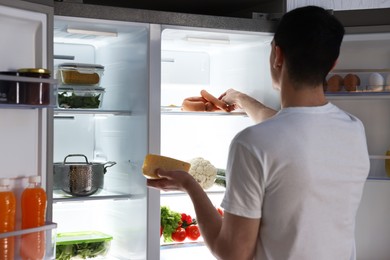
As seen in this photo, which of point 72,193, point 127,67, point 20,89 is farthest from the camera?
point 127,67

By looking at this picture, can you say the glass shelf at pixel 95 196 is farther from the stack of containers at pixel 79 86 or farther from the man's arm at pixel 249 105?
the man's arm at pixel 249 105

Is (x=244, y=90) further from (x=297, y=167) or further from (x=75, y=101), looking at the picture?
(x=297, y=167)

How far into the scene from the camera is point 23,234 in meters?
1.99

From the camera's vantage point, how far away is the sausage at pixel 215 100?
9.53 ft

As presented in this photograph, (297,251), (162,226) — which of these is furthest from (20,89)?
(162,226)

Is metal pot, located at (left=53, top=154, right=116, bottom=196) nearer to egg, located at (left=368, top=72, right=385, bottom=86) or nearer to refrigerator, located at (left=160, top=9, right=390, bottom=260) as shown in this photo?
refrigerator, located at (left=160, top=9, right=390, bottom=260)

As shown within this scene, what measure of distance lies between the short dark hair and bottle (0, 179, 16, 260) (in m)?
0.97

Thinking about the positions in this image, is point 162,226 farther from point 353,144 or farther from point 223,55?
point 353,144

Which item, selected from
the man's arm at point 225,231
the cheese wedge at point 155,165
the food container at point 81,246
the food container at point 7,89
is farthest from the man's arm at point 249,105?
the food container at point 7,89

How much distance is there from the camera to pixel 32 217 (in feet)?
6.58

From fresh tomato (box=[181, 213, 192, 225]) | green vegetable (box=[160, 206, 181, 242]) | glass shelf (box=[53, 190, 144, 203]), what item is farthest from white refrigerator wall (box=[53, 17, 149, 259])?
fresh tomato (box=[181, 213, 192, 225])

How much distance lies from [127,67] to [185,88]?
502 millimetres

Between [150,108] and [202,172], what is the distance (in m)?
0.53

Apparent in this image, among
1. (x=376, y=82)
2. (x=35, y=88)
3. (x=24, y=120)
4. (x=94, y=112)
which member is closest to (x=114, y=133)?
(x=94, y=112)
